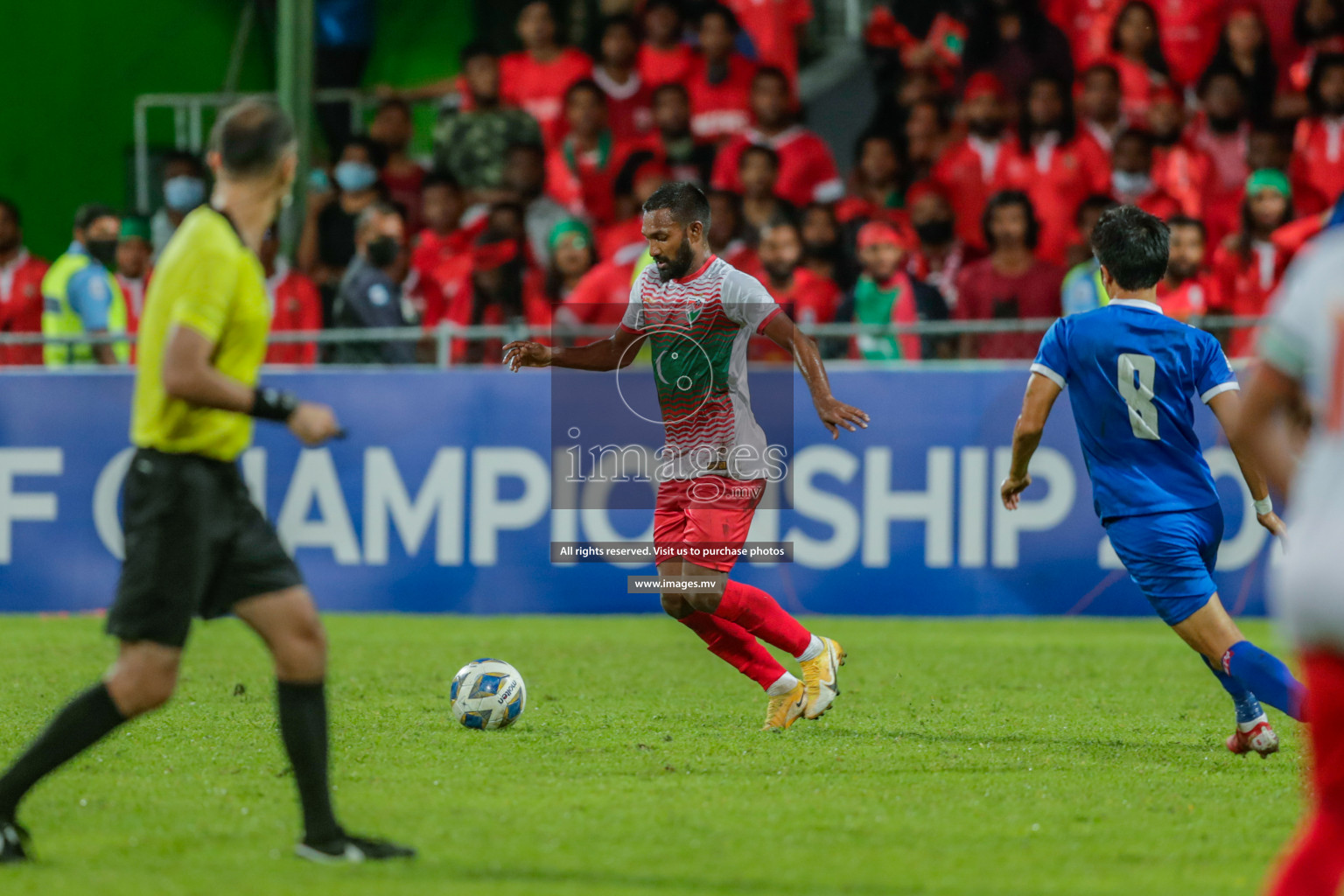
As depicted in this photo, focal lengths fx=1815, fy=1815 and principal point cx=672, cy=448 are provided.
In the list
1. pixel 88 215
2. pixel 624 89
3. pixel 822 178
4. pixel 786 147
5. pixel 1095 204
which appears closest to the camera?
pixel 1095 204

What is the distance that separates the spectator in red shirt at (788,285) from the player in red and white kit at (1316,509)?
29.9ft

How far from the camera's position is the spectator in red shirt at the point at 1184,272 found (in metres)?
12.2

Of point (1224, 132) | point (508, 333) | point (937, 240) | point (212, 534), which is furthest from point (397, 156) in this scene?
point (212, 534)

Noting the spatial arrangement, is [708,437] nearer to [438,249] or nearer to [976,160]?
[438,249]

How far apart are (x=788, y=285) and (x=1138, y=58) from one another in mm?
4743

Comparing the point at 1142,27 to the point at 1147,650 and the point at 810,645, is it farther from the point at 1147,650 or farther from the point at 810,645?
the point at 810,645

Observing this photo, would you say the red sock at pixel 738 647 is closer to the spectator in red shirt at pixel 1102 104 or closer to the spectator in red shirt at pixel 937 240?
the spectator in red shirt at pixel 937 240

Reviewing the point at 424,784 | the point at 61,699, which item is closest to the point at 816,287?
the point at 61,699

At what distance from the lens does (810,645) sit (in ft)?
27.2

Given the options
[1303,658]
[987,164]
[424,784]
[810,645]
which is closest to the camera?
[1303,658]

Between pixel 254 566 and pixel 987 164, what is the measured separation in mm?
10989

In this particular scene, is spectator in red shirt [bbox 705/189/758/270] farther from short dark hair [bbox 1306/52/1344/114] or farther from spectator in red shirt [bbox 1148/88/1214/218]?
short dark hair [bbox 1306/52/1344/114]

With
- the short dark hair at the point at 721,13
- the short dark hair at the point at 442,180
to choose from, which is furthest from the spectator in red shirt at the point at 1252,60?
the short dark hair at the point at 442,180

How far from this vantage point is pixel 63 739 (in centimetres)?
512
